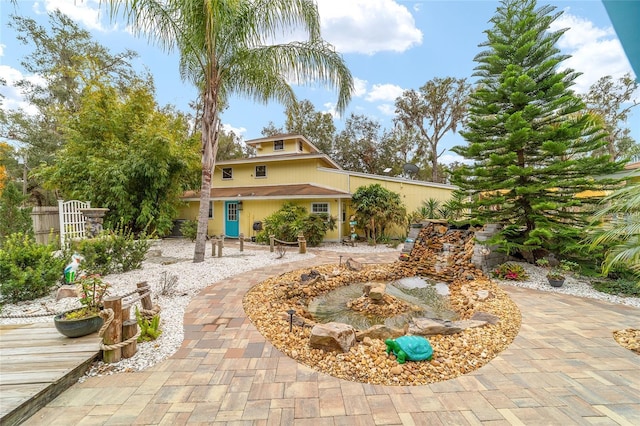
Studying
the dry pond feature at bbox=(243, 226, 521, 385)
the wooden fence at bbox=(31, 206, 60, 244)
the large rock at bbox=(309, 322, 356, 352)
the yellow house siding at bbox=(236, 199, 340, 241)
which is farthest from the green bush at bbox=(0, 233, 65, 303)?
the yellow house siding at bbox=(236, 199, 340, 241)

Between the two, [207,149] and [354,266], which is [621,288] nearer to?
[354,266]

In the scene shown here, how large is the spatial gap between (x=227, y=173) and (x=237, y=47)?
9.49 meters

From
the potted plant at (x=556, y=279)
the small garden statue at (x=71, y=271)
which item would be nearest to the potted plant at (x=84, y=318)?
the small garden statue at (x=71, y=271)

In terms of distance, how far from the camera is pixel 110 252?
5934mm

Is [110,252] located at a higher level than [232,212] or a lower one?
lower

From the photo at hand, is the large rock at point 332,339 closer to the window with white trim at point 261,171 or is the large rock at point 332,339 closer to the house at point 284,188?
the house at point 284,188

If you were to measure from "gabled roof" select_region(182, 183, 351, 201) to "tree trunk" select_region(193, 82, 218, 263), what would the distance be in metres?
4.92

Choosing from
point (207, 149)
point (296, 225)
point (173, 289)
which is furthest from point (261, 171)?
point (173, 289)

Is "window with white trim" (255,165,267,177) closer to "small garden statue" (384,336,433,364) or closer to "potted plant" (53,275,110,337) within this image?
"potted plant" (53,275,110,337)

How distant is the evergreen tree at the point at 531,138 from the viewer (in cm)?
585

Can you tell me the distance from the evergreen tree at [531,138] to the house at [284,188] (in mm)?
5065

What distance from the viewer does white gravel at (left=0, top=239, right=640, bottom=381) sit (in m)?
2.89

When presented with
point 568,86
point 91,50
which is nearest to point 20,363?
point 568,86

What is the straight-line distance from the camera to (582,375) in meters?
2.47
